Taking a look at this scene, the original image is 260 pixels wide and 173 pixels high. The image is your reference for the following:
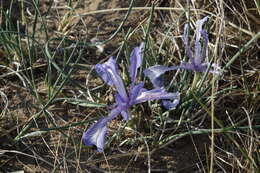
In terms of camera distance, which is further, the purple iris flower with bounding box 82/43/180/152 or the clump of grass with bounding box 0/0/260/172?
the clump of grass with bounding box 0/0/260/172

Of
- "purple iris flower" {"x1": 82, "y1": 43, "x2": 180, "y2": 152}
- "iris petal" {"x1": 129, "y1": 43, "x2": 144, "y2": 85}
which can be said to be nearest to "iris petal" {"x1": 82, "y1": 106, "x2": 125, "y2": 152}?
"purple iris flower" {"x1": 82, "y1": 43, "x2": 180, "y2": 152}

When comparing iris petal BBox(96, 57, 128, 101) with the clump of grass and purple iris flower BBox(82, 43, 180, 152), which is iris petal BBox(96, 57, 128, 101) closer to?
purple iris flower BBox(82, 43, 180, 152)

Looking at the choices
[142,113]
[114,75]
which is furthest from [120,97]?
[142,113]

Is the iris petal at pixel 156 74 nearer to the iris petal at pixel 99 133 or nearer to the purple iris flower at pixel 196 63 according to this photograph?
the purple iris flower at pixel 196 63

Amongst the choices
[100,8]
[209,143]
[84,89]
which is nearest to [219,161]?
[209,143]

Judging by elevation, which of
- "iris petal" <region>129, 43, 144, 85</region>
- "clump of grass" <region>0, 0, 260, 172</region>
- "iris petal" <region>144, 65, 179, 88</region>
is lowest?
"clump of grass" <region>0, 0, 260, 172</region>

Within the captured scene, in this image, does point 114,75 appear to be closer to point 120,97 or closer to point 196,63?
point 120,97

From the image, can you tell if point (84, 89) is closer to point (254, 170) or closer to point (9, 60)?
point (9, 60)

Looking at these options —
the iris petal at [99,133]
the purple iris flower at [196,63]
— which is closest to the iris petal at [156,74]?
the purple iris flower at [196,63]
